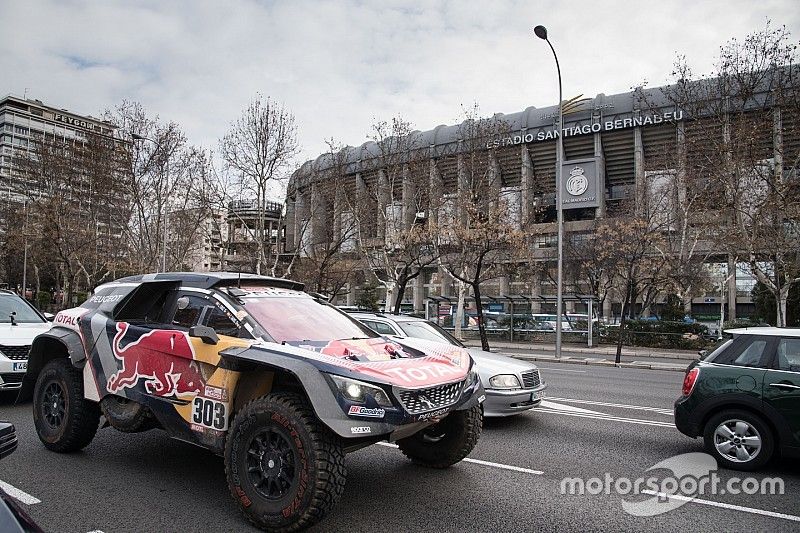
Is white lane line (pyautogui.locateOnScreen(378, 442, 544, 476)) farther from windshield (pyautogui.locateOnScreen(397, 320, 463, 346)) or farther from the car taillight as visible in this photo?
windshield (pyautogui.locateOnScreen(397, 320, 463, 346))

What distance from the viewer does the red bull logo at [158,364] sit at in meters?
4.64

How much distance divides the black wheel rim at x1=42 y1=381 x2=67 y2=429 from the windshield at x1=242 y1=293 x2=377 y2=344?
2561 mm

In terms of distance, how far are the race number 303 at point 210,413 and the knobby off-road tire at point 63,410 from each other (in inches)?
73.8

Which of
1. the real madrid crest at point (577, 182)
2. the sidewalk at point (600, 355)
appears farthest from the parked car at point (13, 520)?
the real madrid crest at point (577, 182)

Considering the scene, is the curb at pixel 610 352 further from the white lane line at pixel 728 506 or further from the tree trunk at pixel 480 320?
the white lane line at pixel 728 506

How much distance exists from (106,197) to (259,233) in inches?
414

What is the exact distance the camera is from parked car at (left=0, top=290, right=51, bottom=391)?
7.88 metres

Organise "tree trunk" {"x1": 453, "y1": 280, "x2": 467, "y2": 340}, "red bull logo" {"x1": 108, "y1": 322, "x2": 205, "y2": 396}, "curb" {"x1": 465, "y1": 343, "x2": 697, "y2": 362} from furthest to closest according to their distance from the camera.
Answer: "tree trunk" {"x1": 453, "y1": 280, "x2": 467, "y2": 340} → "curb" {"x1": 465, "y1": 343, "x2": 697, "y2": 362} → "red bull logo" {"x1": 108, "y1": 322, "x2": 205, "y2": 396}

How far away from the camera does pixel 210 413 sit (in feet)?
14.6

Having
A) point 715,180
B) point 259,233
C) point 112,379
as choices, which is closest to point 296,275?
point 259,233

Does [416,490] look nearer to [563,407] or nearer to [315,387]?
[315,387]

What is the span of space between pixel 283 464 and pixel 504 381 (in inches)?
174

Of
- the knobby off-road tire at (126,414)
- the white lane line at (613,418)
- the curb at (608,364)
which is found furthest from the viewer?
the curb at (608,364)

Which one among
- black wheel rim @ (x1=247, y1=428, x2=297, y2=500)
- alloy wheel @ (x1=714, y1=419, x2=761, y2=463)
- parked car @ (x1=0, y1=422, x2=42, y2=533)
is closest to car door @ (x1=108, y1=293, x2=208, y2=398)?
black wheel rim @ (x1=247, y1=428, x2=297, y2=500)
